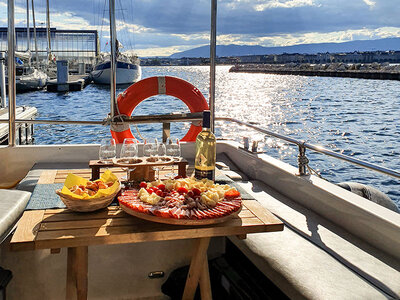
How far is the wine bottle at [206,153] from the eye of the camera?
4.82 ft

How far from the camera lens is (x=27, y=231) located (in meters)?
1.12

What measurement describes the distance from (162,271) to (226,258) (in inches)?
12.7

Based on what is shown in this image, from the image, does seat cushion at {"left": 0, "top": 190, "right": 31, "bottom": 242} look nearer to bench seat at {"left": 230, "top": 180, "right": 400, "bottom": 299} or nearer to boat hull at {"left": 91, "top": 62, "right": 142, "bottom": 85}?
bench seat at {"left": 230, "top": 180, "right": 400, "bottom": 299}

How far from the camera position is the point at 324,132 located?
14.4m

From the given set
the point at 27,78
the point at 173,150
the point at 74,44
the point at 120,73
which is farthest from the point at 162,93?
the point at 74,44

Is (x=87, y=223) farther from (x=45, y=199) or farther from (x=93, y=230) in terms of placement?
Answer: (x=45, y=199)

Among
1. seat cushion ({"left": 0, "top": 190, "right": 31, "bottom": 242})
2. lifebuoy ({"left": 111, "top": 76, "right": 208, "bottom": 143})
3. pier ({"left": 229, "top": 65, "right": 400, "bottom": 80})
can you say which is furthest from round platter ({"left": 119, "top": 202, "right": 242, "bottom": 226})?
pier ({"left": 229, "top": 65, "right": 400, "bottom": 80})

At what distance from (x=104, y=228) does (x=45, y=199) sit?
351 mm

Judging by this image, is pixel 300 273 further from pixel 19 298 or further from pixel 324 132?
pixel 324 132

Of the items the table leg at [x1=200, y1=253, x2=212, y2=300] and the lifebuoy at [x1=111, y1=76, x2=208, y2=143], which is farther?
the lifebuoy at [x1=111, y1=76, x2=208, y2=143]

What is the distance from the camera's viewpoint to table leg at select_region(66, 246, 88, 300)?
1260 millimetres

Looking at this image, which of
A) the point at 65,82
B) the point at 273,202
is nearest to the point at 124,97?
the point at 273,202

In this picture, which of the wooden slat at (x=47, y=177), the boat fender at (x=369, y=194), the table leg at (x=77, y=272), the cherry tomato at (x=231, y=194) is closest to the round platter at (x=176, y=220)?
the cherry tomato at (x=231, y=194)

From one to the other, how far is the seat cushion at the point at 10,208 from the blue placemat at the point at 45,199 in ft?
0.96
